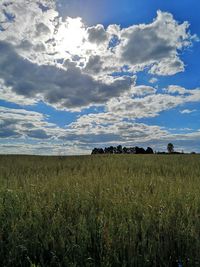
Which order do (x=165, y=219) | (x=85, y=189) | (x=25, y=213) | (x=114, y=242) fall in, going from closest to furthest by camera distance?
(x=114, y=242), (x=165, y=219), (x=25, y=213), (x=85, y=189)

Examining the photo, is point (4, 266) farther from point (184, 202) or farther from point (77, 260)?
point (184, 202)

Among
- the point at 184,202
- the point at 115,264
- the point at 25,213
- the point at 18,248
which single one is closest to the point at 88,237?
the point at 115,264

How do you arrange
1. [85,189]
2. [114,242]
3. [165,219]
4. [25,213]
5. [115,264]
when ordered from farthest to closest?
[85,189] < [25,213] < [165,219] < [114,242] < [115,264]

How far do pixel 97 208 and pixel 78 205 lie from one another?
0.35 m

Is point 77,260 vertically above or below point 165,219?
below

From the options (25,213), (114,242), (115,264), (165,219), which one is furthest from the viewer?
(25,213)

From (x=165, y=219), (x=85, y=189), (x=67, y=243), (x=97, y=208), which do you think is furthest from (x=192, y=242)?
(x=85, y=189)

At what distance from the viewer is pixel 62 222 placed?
4887 mm

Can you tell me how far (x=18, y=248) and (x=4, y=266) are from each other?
0.38m

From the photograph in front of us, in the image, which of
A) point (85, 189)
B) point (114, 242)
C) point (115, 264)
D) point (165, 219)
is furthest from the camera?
point (85, 189)

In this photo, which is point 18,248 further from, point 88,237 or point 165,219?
point 165,219

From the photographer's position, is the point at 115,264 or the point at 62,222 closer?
the point at 115,264

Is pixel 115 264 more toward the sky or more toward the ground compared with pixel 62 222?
more toward the ground

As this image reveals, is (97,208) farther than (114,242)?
Yes
